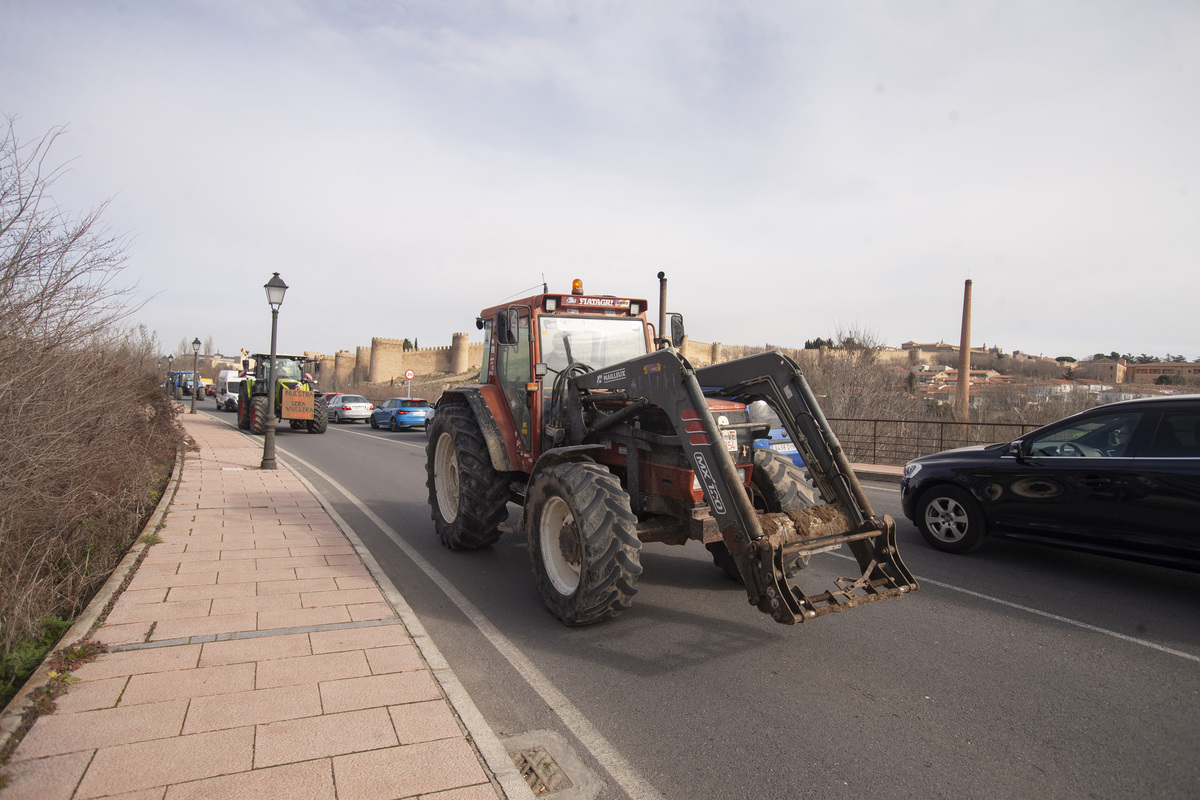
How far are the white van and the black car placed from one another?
3739 centimetres

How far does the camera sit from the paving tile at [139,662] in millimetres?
3764

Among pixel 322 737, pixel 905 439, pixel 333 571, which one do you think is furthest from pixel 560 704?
pixel 905 439

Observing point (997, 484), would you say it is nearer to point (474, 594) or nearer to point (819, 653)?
point (819, 653)

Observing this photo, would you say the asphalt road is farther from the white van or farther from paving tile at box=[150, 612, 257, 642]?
the white van

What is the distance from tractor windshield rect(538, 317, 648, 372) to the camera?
634 centimetres

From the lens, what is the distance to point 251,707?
136 inches

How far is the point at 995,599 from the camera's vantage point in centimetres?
557

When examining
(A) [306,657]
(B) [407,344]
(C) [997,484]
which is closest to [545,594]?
(A) [306,657]

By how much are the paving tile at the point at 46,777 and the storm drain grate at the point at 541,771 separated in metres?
1.82

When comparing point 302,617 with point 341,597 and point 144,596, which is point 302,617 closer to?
point 341,597

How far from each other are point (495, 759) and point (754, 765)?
1217mm

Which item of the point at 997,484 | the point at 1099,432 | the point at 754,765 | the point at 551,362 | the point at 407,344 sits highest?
the point at 407,344

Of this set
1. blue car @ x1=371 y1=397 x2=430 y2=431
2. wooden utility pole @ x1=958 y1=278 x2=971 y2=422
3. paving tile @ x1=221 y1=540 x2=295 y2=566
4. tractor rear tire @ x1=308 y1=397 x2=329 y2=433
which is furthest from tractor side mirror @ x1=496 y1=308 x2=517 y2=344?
wooden utility pole @ x1=958 y1=278 x2=971 y2=422

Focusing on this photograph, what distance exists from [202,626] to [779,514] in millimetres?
3918
